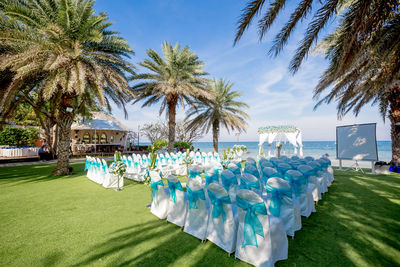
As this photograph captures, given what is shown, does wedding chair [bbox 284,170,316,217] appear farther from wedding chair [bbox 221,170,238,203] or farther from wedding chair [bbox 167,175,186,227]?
wedding chair [bbox 167,175,186,227]

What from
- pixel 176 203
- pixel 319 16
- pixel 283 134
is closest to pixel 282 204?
pixel 176 203

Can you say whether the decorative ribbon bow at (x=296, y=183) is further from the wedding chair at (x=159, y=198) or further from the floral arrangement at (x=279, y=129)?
the floral arrangement at (x=279, y=129)

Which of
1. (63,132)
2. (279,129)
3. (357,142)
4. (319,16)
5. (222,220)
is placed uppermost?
(319,16)

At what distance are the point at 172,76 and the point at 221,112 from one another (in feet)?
19.9

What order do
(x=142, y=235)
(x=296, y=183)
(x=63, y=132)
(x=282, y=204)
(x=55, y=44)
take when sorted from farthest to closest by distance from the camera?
(x=63, y=132), (x=55, y=44), (x=296, y=183), (x=142, y=235), (x=282, y=204)

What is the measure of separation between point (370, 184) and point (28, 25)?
15756 mm

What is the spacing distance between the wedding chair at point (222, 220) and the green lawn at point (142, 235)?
143 millimetres

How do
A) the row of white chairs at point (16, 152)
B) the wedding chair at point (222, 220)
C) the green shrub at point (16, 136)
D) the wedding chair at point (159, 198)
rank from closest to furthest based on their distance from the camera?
1. the wedding chair at point (222, 220)
2. the wedding chair at point (159, 198)
3. the row of white chairs at point (16, 152)
4. the green shrub at point (16, 136)

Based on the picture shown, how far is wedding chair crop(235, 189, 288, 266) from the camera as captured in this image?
2.38 meters

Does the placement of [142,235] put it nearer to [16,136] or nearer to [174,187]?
[174,187]

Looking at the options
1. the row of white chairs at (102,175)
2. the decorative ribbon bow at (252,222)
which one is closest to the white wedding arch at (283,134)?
the row of white chairs at (102,175)

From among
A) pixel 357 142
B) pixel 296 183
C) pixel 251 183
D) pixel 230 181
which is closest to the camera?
pixel 251 183

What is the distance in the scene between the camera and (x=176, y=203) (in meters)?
3.74

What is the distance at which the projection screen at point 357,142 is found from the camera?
8.99m
